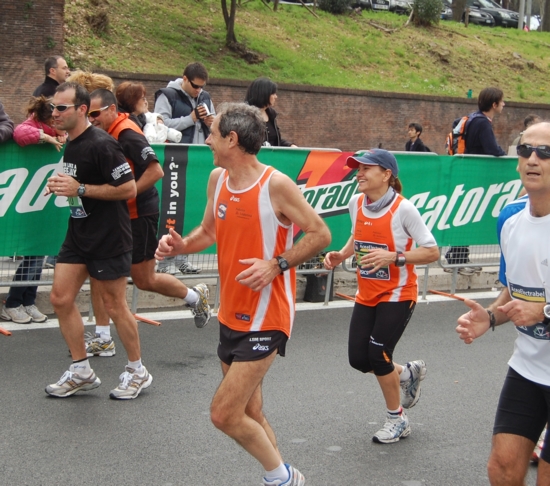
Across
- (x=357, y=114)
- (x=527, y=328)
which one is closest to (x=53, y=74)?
(x=527, y=328)

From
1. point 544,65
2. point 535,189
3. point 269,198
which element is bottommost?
point 544,65

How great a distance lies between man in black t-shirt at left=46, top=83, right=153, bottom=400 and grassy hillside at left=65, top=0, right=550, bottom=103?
17.9m

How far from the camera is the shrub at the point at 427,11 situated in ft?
121

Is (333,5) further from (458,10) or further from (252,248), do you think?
(252,248)

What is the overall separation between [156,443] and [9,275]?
327 centimetres

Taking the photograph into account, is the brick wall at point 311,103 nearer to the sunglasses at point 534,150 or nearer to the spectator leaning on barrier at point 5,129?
the spectator leaning on barrier at point 5,129

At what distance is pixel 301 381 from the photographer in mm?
6617

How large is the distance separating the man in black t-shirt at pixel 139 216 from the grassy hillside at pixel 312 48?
17287 millimetres

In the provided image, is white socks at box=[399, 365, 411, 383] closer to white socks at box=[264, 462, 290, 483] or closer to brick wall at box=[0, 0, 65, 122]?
white socks at box=[264, 462, 290, 483]

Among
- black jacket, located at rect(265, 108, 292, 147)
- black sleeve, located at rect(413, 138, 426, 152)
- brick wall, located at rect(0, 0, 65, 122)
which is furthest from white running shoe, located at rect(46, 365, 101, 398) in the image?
brick wall, located at rect(0, 0, 65, 122)

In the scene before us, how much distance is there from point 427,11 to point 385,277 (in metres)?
33.8

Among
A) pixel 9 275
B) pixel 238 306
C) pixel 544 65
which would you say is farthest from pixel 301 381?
pixel 544 65

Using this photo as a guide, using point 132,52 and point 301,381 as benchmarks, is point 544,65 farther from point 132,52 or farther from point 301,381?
point 301,381

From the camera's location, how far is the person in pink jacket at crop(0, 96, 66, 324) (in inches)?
294
